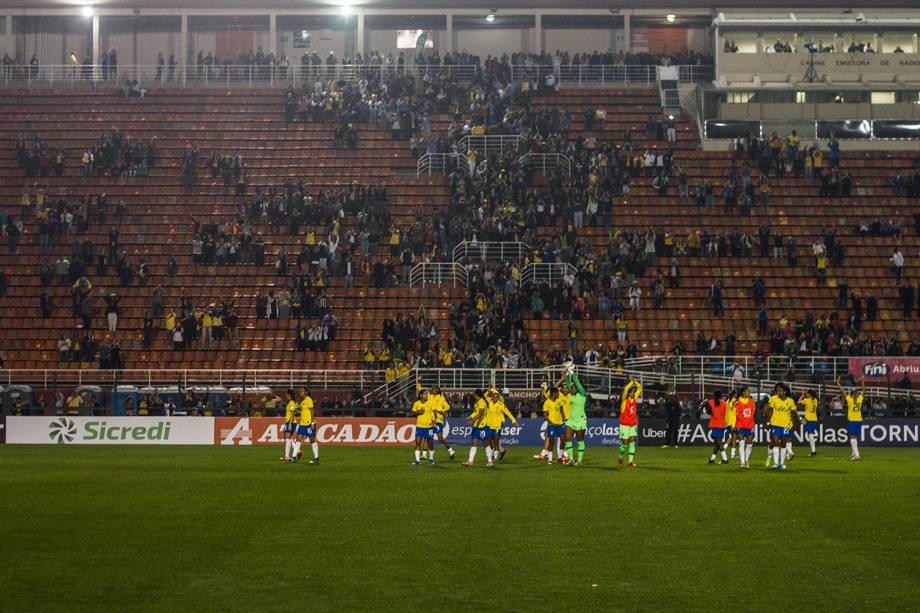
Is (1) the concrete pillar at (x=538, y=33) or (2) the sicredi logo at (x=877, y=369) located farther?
(1) the concrete pillar at (x=538, y=33)

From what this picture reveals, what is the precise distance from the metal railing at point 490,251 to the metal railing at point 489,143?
23.4ft

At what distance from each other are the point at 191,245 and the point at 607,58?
2482 cm

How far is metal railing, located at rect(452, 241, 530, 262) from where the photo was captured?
53062 mm

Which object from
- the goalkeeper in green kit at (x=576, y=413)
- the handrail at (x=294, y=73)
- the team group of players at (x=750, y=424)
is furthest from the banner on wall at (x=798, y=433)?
the handrail at (x=294, y=73)

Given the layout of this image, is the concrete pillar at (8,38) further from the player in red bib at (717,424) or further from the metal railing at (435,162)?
the player in red bib at (717,424)

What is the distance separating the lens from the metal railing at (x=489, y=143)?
59188 millimetres

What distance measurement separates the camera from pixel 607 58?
66500 millimetres

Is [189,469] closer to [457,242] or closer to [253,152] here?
[457,242]

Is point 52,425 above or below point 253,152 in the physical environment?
below

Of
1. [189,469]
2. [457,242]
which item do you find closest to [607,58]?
[457,242]

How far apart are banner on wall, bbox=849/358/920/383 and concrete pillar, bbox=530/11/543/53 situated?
31235 millimetres

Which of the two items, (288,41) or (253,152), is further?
(288,41)

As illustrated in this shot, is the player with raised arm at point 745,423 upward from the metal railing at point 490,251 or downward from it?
downward

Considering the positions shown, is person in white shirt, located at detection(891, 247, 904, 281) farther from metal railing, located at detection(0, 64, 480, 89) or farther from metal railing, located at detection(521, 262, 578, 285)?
metal railing, located at detection(0, 64, 480, 89)
